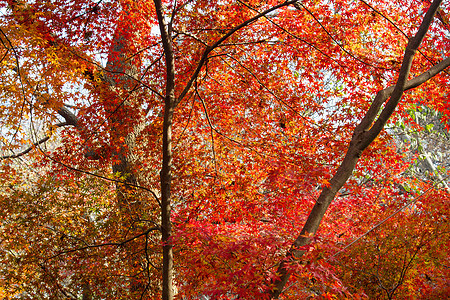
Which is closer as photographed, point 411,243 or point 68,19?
point 411,243

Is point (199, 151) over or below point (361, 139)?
over

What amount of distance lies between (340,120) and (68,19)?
5.04 meters

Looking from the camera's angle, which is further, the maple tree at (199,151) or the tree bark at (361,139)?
the maple tree at (199,151)

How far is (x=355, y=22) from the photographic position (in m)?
5.68

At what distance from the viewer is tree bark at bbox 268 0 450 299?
3035 mm

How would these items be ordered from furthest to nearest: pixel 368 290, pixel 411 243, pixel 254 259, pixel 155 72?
1. pixel 155 72
2. pixel 368 290
3. pixel 411 243
4. pixel 254 259

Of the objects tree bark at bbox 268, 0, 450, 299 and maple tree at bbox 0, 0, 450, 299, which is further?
maple tree at bbox 0, 0, 450, 299

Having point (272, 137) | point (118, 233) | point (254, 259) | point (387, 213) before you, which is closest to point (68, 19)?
point (118, 233)

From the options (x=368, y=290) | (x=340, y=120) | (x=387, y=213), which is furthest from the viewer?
(x=340, y=120)

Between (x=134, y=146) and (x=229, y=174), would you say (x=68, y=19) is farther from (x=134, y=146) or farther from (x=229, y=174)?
(x=229, y=174)

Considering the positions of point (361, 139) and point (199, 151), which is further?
point (199, 151)

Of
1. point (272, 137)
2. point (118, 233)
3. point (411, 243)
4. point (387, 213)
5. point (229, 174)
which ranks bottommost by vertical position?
point (411, 243)

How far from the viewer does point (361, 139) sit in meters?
3.21

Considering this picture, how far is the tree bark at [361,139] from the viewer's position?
3.04 m
